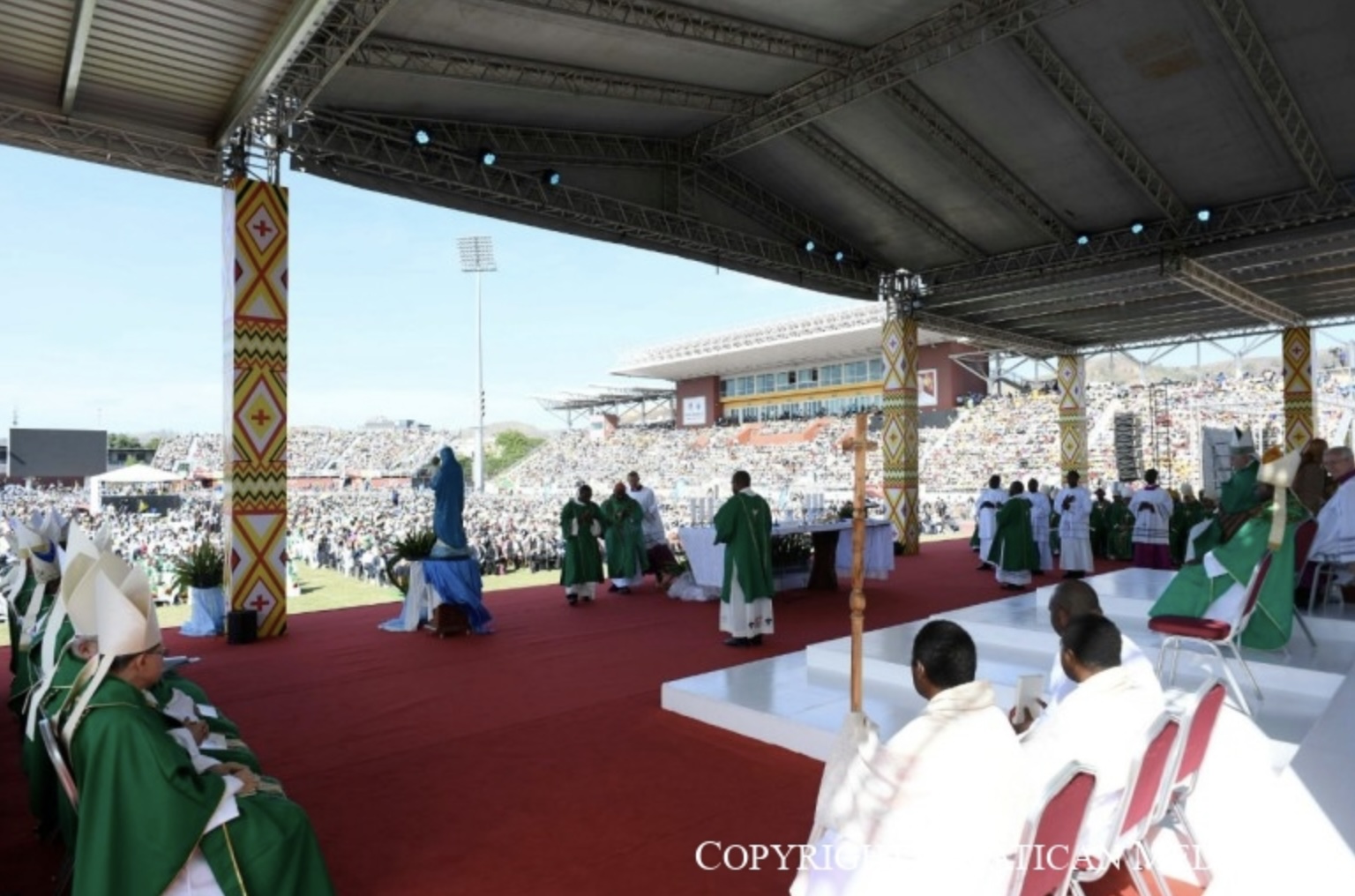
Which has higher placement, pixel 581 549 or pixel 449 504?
pixel 449 504

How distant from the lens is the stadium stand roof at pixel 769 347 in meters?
31.6

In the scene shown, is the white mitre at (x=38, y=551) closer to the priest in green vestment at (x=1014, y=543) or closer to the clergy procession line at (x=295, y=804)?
the clergy procession line at (x=295, y=804)

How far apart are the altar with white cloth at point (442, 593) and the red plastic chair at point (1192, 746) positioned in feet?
21.0

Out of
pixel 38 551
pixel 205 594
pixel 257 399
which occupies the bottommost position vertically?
pixel 205 594

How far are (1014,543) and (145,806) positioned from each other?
10.9 metres

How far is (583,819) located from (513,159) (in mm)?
8208

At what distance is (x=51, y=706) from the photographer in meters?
3.19

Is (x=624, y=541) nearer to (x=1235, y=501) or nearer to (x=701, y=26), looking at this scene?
(x=701, y=26)

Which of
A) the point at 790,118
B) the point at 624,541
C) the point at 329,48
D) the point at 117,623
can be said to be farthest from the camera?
the point at 624,541

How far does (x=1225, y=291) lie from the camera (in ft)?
46.4

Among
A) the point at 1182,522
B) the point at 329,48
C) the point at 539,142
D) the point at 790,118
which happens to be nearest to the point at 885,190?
the point at 790,118

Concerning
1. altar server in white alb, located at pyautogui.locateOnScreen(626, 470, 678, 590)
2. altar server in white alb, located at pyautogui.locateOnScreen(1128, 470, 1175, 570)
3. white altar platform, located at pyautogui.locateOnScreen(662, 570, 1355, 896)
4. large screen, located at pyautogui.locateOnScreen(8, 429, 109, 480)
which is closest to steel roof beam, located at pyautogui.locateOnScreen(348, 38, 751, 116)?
altar server in white alb, located at pyautogui.locateOnScreen(626, 470, 678, 590)

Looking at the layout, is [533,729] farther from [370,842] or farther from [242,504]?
[242,504]

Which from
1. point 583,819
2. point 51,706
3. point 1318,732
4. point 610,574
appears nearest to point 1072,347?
point 610,574
